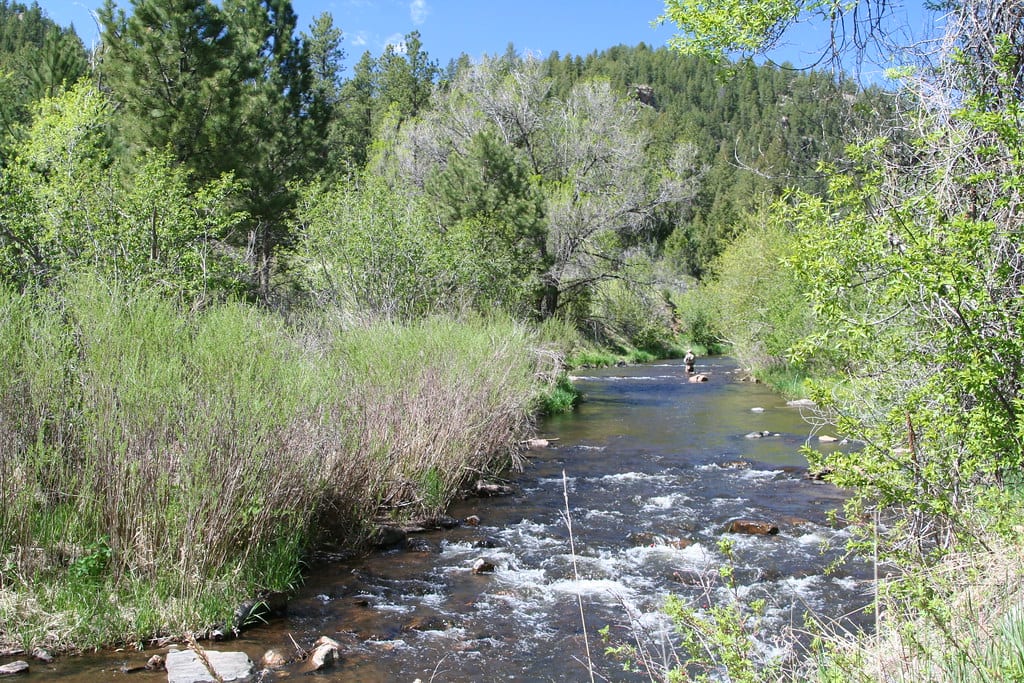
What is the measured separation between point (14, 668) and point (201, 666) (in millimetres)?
1243

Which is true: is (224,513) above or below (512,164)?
below

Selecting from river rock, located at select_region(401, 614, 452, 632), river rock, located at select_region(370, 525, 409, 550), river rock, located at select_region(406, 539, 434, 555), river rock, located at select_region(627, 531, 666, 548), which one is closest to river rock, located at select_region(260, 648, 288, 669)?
river rock, located at select_region(401, 614, 452, 632)

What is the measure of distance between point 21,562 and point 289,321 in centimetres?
715

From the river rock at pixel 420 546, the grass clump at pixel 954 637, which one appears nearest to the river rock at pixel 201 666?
the river rock at pixel 420 546

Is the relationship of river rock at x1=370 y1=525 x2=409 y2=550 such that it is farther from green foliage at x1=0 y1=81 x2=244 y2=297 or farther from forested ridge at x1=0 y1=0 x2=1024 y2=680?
green foliage at x1=0 y1=81 x2=244 y2=297

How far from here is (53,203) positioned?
38.8 feet

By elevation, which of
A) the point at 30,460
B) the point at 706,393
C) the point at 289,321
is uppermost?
the point at 289,321

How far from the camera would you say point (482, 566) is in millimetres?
8680

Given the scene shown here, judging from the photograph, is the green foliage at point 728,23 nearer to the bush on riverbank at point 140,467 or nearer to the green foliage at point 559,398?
the bush on riverbank at point 140,467

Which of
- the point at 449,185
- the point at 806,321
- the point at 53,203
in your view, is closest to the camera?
the point at 53,203

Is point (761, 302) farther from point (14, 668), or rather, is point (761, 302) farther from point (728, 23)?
point (14, 668)

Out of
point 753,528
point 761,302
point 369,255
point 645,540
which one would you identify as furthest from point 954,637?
point 761,302

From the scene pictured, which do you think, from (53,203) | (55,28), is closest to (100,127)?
(55,28)

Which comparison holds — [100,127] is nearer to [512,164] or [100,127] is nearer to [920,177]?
[512,164]
